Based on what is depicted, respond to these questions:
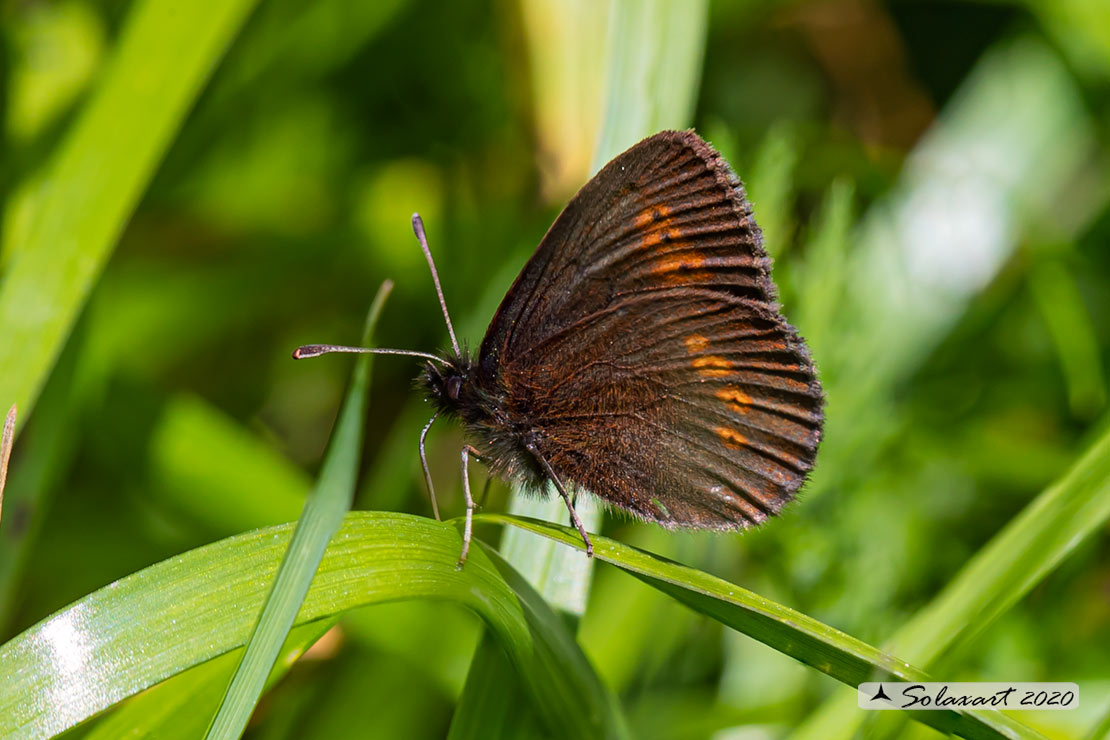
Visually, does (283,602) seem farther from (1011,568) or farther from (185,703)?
(1011,568)

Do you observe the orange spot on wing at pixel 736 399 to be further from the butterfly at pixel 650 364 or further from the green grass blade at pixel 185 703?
the green grass blade at pixel 185 703

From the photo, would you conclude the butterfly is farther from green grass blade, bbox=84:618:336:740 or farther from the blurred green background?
green grass blade, bbox=84:618:336:740

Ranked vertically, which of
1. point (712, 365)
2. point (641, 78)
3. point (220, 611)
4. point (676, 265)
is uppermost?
point (641, 78)

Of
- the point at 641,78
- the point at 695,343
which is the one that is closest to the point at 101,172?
the point at 641,78

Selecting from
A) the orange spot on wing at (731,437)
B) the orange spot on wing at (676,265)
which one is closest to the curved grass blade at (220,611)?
the orange spot on wing at (731,437)

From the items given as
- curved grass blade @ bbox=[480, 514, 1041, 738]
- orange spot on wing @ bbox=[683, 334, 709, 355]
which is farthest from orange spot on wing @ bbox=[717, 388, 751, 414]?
curved grass blade @ bbox=[480, 514, 1041, 738]

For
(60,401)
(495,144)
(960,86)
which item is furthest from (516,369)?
(960,86)
